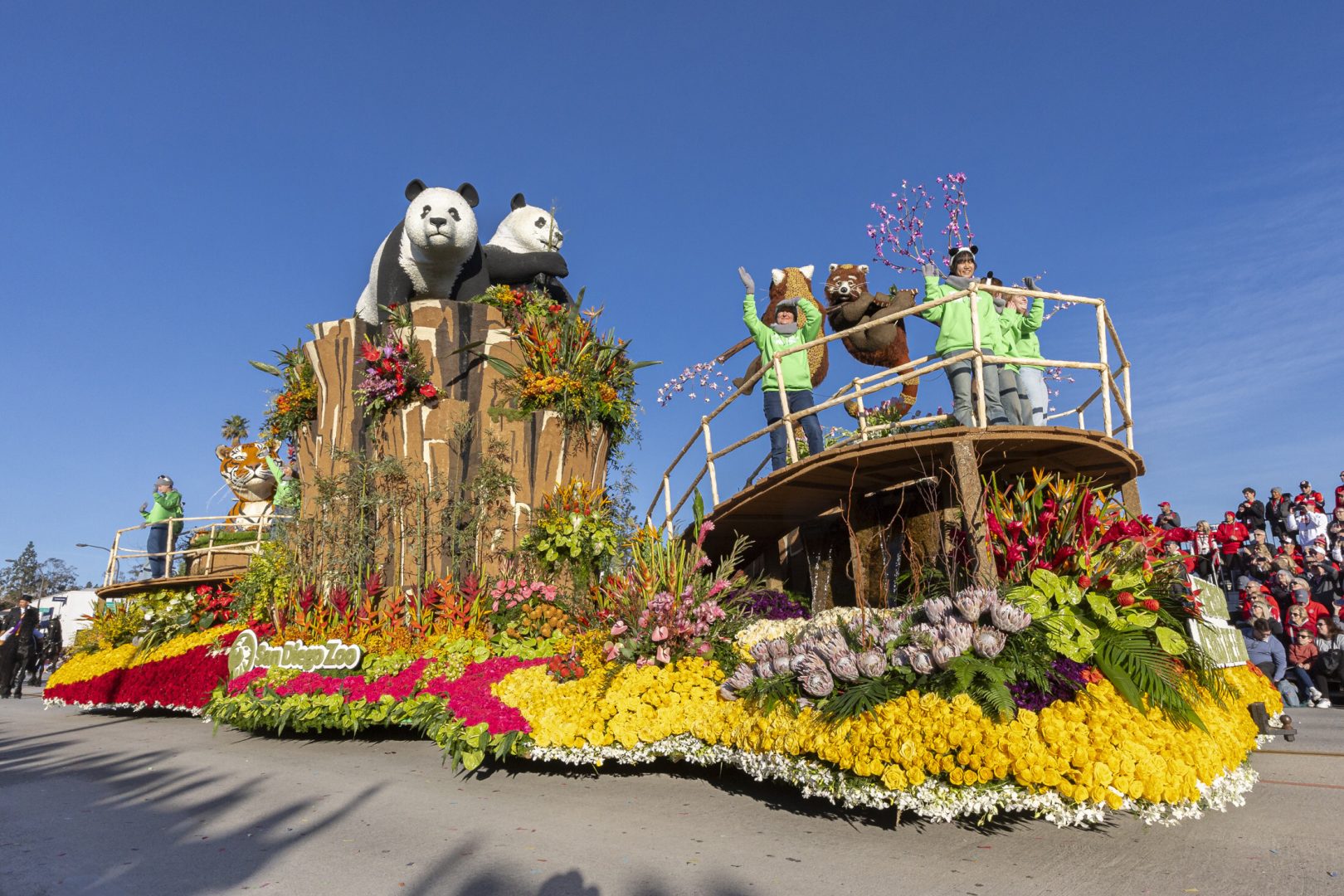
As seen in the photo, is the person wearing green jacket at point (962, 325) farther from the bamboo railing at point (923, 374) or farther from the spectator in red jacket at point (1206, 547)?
the spectator in red jacket at point (1206, 547)

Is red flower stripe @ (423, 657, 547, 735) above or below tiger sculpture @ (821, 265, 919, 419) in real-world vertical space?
below

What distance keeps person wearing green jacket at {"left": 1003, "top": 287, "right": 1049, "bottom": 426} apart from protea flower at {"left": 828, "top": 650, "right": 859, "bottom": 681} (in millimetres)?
3946

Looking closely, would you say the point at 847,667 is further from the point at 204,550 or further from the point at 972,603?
the point at 204,550

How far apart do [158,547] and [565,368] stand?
10.3 metres

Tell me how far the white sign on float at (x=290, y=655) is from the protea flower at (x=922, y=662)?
231 inches

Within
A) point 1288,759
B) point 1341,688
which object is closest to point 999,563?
point 1288,759

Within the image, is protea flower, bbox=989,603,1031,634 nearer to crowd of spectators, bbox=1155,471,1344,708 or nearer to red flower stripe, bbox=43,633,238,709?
crowd of spectators, bbox=1155,471,1344,708

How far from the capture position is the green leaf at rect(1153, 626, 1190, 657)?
452 cm

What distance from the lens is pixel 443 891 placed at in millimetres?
3660

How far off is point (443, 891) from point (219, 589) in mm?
10849

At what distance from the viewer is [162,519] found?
1513cm

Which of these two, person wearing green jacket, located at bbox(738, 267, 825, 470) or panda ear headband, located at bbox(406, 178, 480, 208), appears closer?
person wearing green jacket, located at bbox(738, 267, 825, 470)

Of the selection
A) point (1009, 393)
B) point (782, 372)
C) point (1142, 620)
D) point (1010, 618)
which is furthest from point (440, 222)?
point (1142, 620)

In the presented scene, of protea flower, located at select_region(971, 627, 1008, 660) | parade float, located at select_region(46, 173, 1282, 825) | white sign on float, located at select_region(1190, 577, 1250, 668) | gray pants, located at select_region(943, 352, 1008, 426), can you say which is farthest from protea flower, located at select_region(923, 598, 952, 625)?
gray pants, located at select_region(943, 352, 1008, 426)
